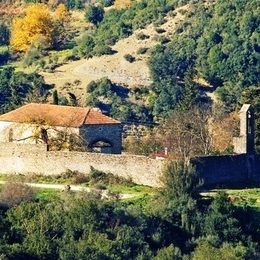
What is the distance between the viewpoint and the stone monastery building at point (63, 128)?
62.8 m

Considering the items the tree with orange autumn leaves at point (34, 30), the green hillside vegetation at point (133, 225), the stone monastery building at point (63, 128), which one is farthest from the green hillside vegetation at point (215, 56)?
the green hillside vegetation at point (133, 225)

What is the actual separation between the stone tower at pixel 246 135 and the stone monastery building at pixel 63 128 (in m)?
5.62

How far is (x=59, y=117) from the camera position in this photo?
63500 millimetres

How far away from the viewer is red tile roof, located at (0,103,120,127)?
6297cm

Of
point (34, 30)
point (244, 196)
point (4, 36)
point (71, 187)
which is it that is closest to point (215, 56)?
point (34, 30)

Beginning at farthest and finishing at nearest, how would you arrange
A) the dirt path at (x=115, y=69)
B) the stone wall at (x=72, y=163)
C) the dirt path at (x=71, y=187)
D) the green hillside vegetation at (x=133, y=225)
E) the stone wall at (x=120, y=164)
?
the dirt path at (x=115, y=69)
the stone wall at (x=72, y=163)
the stone wall at (x=120, y=164)
the dirt path at (x=71, y=187)
the green hillside vegetation at (x=133, y=225)

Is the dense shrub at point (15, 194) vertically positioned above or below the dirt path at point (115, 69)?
below

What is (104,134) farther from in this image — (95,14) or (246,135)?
(95,14)

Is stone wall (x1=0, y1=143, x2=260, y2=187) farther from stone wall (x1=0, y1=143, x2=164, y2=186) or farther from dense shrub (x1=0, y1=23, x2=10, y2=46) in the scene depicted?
dense shrub (x1=0, y1=23, x2=10, y2=46)

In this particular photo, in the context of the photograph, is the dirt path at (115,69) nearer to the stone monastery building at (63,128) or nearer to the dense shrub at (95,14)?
the dense shrub at (95,14)

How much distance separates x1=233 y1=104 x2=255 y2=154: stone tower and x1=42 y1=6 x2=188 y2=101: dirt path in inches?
1123

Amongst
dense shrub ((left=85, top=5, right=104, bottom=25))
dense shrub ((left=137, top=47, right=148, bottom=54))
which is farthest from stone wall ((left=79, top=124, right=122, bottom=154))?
dense shrub ((left=85, top=5, right=104, bottom=25))

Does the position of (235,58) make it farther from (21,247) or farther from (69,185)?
(21,247)

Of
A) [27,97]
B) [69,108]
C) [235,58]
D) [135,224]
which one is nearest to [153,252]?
[135,224]
